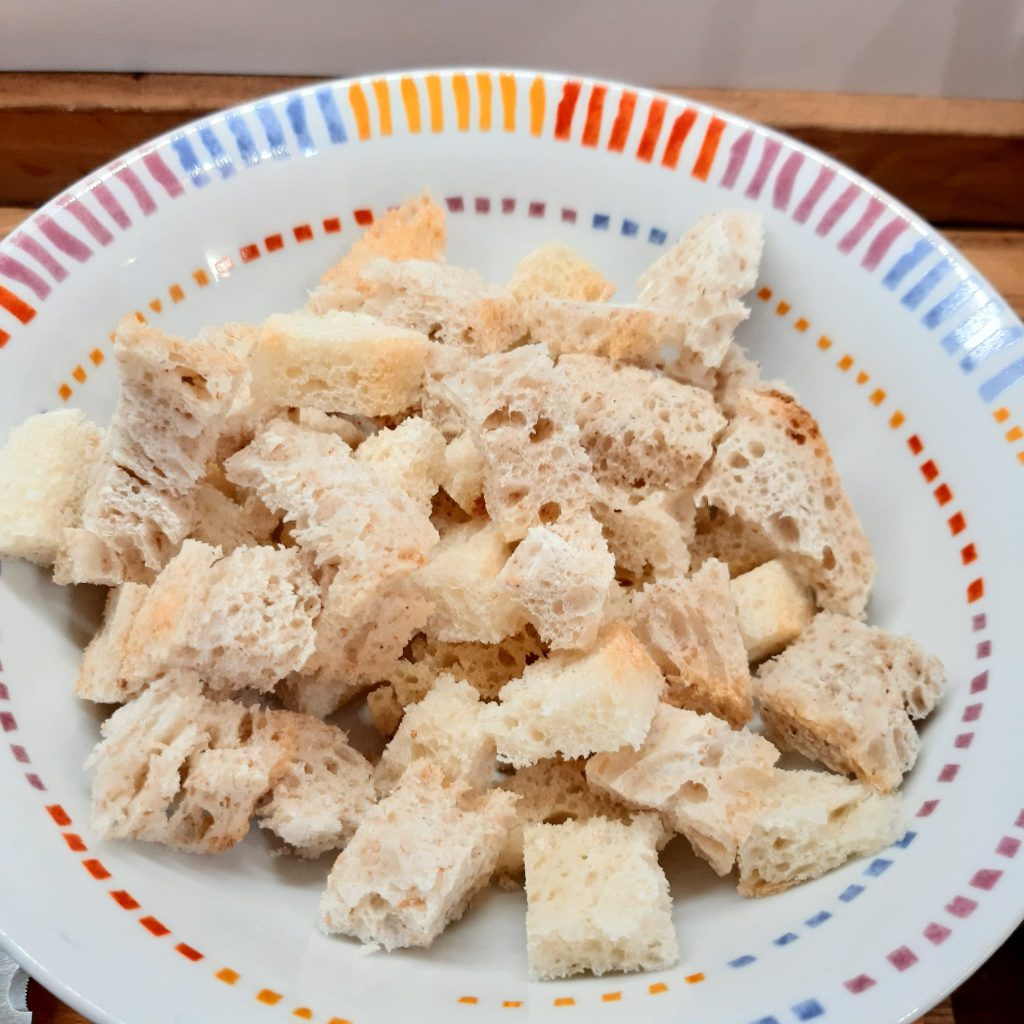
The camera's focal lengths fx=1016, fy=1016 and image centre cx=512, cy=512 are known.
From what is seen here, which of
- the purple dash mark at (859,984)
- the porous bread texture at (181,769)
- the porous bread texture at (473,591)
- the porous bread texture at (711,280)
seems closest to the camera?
the purple dash mark at (859,984)

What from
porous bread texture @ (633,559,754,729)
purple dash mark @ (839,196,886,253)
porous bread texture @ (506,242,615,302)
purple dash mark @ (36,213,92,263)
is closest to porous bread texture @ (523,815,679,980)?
porous bread texture @ (633,559,754,729)

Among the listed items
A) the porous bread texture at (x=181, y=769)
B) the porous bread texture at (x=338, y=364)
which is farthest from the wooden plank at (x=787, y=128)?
the porous bread texture at (x=181, y=769)

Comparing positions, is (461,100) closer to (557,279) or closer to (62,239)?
(557,279)

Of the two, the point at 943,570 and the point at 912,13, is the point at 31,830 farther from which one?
the point at 912,13

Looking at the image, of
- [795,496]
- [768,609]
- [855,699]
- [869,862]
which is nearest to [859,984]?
[869,862]

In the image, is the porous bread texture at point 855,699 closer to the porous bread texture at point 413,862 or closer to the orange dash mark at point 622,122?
the porous bread texture at point 413,862

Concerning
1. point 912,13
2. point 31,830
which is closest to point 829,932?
point 31,830
